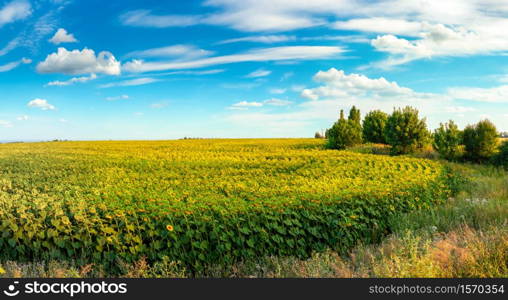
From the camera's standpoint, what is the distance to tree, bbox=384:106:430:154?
24.3 meters

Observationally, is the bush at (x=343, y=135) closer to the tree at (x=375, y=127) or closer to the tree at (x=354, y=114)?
the tree at (x=375, y=127)

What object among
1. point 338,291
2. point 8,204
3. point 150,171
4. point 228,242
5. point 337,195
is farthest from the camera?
point 150,171

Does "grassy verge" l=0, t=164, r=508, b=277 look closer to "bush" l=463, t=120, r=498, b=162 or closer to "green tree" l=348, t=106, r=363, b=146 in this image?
"bush" l=463, t=120, r=498, b=162

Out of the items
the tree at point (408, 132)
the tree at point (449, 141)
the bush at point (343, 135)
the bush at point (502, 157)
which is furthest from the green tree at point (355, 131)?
the bush at point (502, 157)

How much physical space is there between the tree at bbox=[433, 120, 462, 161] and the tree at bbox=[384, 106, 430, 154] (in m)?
2.06

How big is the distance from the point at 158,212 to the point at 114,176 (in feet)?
20.9

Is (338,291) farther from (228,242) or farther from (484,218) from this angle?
(484,218)

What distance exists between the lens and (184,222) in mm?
7176

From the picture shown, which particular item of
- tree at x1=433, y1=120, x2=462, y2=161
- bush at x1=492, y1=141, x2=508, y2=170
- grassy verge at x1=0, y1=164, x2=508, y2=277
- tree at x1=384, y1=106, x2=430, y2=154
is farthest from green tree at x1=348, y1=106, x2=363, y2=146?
grassy verge at x1=0, y1=164, x2=508, y2=277

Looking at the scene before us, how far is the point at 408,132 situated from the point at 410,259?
2155 cm

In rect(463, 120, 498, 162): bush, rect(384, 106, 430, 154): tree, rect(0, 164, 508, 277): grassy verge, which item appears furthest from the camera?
rect(384, 106, 430, 154): tree

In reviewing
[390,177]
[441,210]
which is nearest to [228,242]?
[441,210]

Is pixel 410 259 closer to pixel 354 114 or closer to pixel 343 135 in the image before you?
pixel 343 135

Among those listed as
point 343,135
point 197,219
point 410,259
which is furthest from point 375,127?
point 410,259
